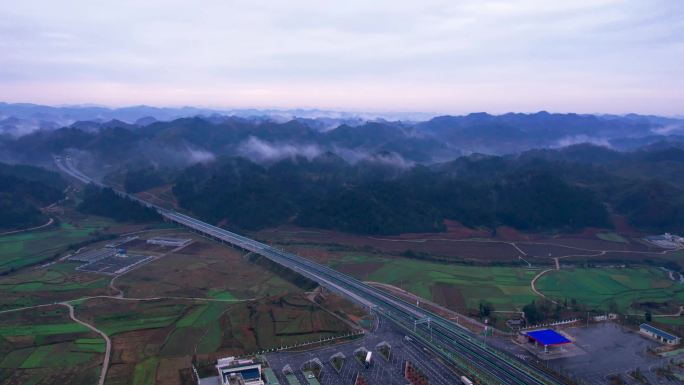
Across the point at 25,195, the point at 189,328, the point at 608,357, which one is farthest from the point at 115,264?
the point at 608,357

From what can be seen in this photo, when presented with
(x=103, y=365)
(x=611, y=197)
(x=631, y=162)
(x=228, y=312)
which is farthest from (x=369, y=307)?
(x=631, y=162)

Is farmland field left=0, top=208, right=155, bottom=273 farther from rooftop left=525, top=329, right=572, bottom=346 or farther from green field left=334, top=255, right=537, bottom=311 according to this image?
rooftop left=525, top=329, right=572, bottom=346

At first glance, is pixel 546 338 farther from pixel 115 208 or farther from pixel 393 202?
pixel 115 208

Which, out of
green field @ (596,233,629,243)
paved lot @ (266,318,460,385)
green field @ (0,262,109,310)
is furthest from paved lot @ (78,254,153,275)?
green field @ (596,233,629,243)

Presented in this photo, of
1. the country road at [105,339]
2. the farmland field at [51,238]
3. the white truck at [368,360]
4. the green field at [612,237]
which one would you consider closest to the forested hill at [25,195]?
the farmland field at [51,238]

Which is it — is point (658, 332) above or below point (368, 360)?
above

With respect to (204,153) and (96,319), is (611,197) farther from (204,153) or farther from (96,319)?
(204,153)

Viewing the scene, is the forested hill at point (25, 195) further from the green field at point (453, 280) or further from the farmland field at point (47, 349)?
the green field at point (453, 280)
